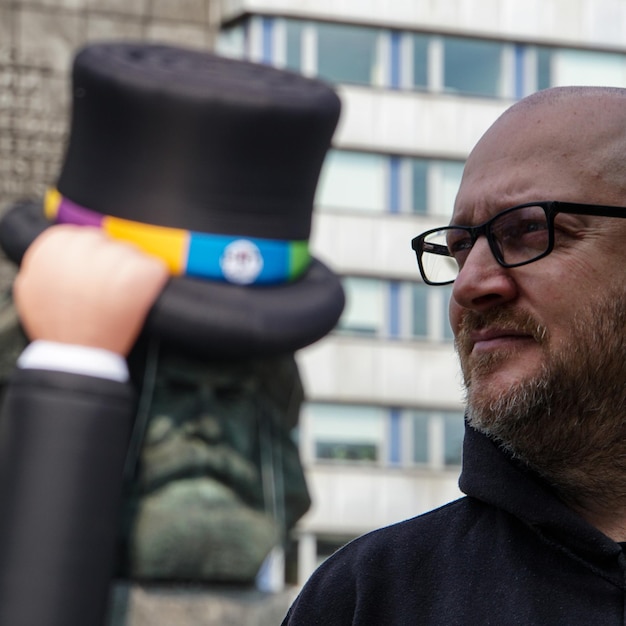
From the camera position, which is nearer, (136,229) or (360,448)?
(136,229)

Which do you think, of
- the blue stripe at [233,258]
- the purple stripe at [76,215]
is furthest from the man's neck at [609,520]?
the purple stripe at [76,215]

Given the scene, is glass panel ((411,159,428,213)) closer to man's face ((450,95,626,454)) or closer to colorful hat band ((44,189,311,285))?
colorful hat band ((44,189,311,285))

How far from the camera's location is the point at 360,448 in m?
27.4

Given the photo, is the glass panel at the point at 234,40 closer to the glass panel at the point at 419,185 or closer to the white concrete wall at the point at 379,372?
the glass panel at the point at 419,185

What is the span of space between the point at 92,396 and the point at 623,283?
323 inches

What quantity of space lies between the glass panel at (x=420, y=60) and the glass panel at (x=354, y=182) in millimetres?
1474

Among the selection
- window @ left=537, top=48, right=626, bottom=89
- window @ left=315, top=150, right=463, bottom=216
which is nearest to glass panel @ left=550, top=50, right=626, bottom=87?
window @ left=537, top=48, right=626, bottom=89

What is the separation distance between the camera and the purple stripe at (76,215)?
1097 cm

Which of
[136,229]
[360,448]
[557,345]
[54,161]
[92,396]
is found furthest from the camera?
[360,448]

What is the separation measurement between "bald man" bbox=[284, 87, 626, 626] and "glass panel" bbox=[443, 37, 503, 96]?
26.4 meters

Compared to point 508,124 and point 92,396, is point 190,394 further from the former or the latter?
point 508,124

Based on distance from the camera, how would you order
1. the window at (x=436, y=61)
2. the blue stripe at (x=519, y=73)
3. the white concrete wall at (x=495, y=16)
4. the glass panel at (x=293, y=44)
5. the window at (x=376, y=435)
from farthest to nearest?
1. the blue stripe at (x=519, y=73)
2. the window at (x=436, y=61)
3. the white concrete wall at (x=495, y=16)
4. the glass panel at (x=293, y=44)
5. the window at (x=376, y=435)

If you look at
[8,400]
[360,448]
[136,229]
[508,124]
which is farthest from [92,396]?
[360,448]

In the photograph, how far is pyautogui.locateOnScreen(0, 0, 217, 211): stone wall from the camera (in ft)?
66.3
